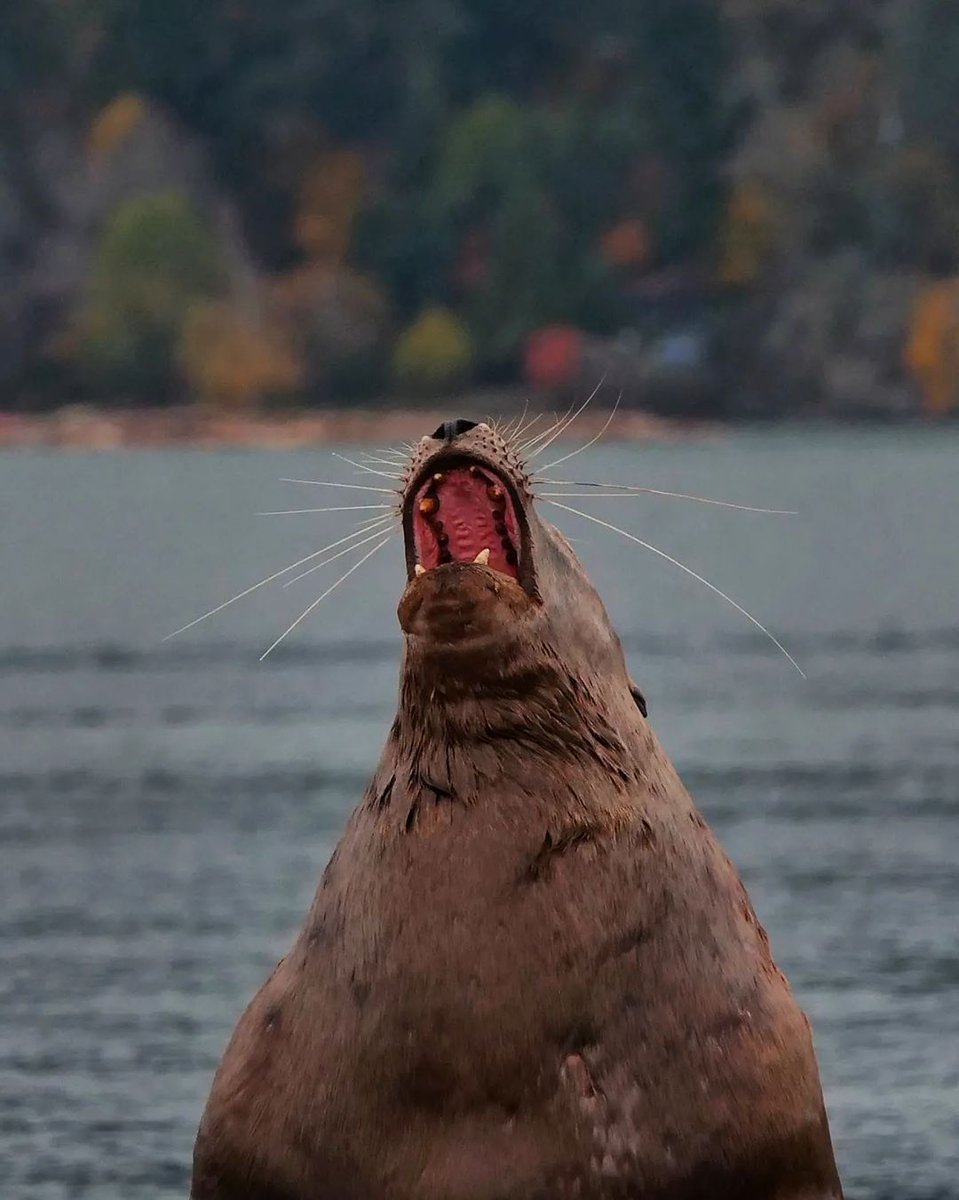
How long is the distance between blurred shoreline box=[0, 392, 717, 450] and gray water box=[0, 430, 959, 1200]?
28.4 m

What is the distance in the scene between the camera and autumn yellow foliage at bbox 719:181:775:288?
99188 mm

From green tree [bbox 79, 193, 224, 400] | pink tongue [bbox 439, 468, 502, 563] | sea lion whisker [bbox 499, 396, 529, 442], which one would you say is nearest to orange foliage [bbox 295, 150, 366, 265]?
green tree [bbox 79, 193, 224, 400]

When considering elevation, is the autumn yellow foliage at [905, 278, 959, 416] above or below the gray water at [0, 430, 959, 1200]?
above

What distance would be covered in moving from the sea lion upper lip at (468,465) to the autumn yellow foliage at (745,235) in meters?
91.9

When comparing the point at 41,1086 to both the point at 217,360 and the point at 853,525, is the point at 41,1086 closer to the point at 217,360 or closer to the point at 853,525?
the point at 853,525

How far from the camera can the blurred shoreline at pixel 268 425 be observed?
90.6 m

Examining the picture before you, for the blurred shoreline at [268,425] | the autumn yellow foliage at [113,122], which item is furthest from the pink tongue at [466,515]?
the autumn yellow foliage at [113,122]

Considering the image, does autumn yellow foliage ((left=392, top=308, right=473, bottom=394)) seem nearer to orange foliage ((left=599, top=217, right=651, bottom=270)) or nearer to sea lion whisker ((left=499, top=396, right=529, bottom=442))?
orange foliage ((left=599, top=217, right=651, bottom=270))

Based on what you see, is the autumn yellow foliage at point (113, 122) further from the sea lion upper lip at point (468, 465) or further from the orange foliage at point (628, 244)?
the sea lion upper lip at point (468, 465)

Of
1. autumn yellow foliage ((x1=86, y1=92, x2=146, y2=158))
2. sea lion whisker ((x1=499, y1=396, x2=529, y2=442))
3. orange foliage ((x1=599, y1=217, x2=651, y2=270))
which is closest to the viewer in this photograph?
sea lion whisker ((x1=499, y1=396, x2=529, y2=442))

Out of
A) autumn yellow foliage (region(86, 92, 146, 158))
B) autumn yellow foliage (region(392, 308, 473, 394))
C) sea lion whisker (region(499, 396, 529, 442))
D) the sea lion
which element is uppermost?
autumn yellow foliage (region(86, 92, 146, 158))

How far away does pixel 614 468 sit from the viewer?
7825 centimetres

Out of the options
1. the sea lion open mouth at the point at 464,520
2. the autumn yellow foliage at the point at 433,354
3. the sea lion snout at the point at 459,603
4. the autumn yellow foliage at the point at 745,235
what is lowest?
the sea lion snout at the point at 459,603

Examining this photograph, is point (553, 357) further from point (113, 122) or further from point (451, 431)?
point (451, 431)
